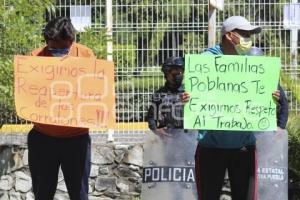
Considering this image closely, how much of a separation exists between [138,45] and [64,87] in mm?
2569

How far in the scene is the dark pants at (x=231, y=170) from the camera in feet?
18.1

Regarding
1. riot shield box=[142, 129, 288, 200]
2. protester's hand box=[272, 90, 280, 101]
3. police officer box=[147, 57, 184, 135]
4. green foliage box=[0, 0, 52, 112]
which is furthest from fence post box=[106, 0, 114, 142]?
protester's hand box=[272, 90, 280, 101]

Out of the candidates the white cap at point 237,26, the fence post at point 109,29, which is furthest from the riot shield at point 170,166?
the fence post at point 109,29

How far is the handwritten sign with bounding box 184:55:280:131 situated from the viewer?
18.5 ft

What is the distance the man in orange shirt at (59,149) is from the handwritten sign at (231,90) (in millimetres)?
850

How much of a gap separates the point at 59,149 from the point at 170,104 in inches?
56.9

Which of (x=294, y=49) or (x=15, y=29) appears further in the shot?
(x=294, y=49)

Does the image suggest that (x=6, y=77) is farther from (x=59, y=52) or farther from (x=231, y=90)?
(x=231, y=90)

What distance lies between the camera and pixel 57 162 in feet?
19.2

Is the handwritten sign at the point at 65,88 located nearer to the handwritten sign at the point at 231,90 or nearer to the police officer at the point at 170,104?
the handwritten sign at the point at 231,90

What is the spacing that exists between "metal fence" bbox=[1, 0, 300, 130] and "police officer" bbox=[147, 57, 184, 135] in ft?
4.22

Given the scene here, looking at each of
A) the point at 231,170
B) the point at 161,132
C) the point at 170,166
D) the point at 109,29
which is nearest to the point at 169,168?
the point at 170,166

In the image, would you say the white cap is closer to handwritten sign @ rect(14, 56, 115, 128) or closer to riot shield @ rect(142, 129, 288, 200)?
handwritten sign @ rect(14, 56, 115, 128)

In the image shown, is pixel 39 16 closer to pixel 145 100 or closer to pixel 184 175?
pixel 145 100
